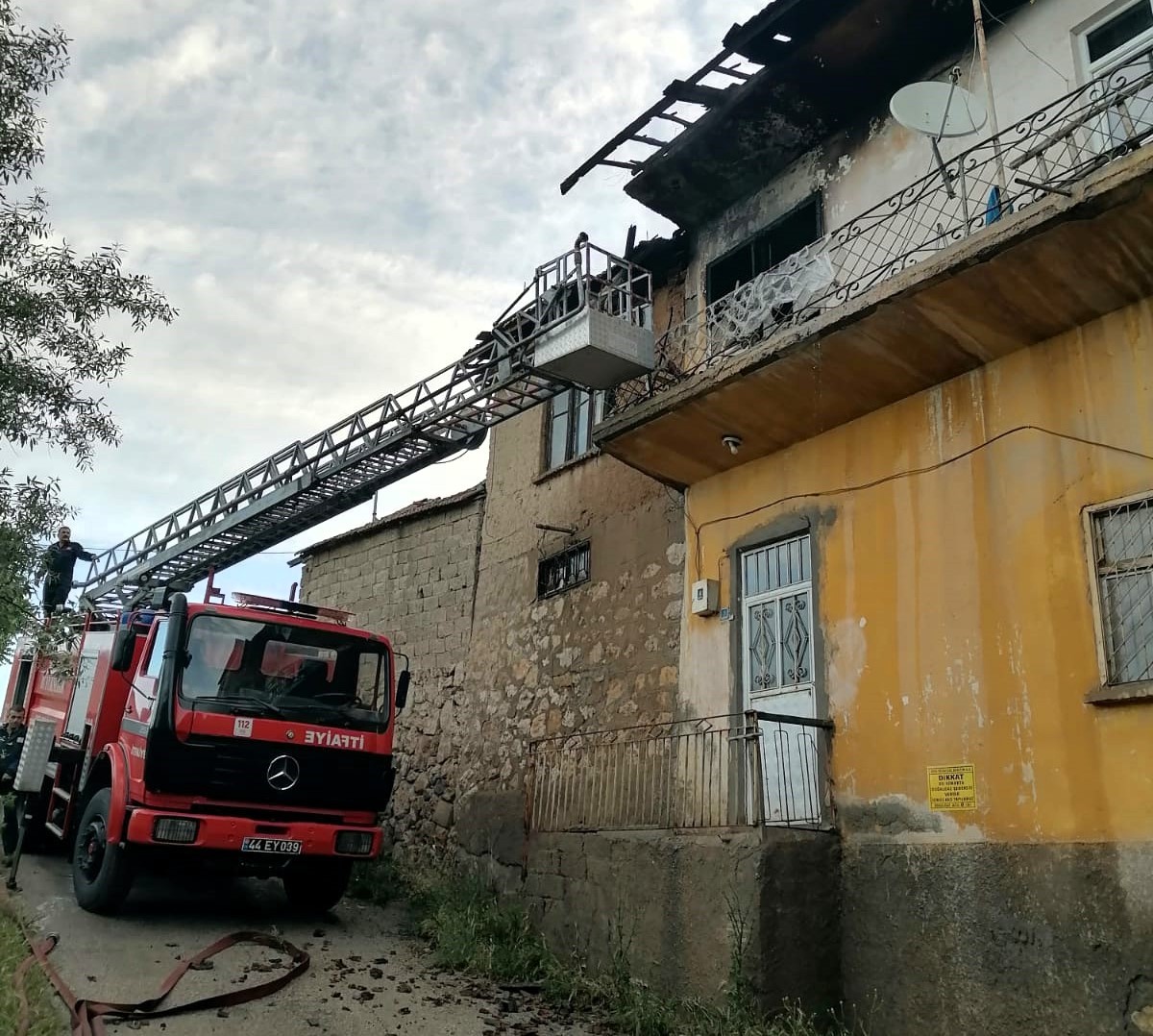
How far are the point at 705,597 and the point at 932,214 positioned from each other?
3.83 metres

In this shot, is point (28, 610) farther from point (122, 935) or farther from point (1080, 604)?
point (1080, 604)

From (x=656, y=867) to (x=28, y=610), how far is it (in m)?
5.61

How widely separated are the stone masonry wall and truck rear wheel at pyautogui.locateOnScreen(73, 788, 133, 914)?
4149mm

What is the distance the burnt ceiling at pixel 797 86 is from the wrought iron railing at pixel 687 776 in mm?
5677

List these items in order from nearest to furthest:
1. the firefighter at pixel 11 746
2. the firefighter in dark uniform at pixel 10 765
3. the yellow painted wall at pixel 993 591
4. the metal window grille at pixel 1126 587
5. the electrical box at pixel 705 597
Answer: the metal window grille at pixel 1126 587 → the yellow painted wall at pixel 993 591 → the electrical box at pixel 705 597 → the firefighter in dark uniform at pixel 10 765 → the firefighter at pixel 11 746

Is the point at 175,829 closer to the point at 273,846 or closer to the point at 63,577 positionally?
the point at 273,846

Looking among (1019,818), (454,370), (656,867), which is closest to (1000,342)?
(1019,818)

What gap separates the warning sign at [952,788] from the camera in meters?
6.55

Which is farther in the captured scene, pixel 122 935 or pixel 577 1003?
pixel 122 935

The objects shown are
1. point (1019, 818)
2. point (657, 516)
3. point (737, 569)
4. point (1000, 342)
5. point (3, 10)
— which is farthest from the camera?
point (657, 516)

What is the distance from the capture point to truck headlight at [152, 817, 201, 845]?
25.7 ft

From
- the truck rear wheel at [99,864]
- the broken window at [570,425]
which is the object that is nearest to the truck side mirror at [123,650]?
the truck rear wheel at [99,864]

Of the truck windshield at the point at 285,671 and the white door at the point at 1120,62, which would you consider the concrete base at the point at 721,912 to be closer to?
the truck windshield at the point at 285,671

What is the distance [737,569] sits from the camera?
355 inches
